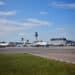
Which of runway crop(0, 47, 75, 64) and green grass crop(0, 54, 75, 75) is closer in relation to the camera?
green grass crop(0, 54, 75, 75)

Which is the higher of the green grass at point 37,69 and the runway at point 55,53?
the green grass at point 37,69

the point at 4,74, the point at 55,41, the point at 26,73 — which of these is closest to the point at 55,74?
the point at 26,73

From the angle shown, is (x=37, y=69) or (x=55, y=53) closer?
(x=37, y=69)

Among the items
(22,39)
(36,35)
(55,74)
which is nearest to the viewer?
(55,74)

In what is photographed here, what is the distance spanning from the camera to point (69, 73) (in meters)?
14.3

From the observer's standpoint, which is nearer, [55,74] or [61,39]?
[55,74]

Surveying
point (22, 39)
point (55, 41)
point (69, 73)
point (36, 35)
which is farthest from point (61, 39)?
point (69, 73)

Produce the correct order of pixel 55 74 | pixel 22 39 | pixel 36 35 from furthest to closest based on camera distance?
pixel 22 39 → pixel 36 35 → pixel 55 74

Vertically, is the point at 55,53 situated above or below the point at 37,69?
below

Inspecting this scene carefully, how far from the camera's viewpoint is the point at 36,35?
477 ft

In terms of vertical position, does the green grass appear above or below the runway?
above

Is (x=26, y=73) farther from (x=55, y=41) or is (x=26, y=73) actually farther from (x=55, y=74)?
(x=55, y=41)

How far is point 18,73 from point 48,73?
78.3 inches

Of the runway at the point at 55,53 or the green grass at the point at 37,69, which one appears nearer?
the green grass at the point at 37,69
